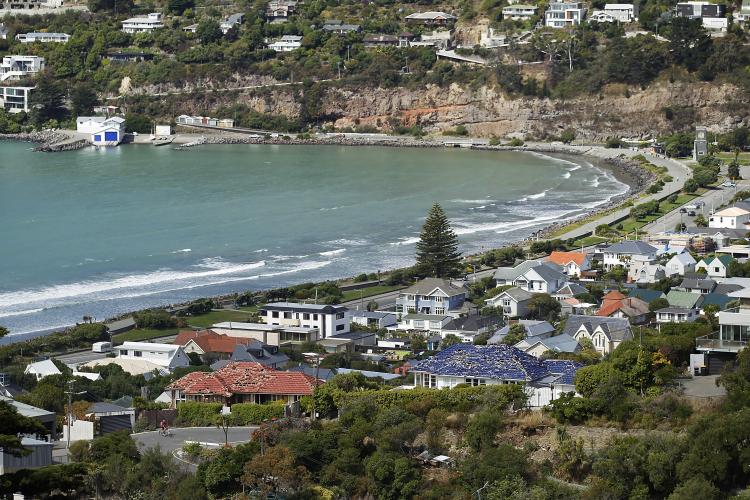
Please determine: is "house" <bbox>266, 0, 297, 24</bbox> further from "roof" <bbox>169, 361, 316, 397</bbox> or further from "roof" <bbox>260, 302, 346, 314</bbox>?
"roof" <bbox>169, 361, 316, 397</bbox>

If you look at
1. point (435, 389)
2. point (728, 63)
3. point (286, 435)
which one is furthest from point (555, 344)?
point (728, 63)

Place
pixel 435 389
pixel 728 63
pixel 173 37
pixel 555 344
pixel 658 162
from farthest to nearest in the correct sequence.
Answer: pixel 173 37
pixel 728 63
pixel 658 162
pixel 555 344
pixel 435 389

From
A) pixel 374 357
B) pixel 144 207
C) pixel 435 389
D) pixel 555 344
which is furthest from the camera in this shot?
pixel 144 207

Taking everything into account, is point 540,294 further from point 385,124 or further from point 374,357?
point 385,124

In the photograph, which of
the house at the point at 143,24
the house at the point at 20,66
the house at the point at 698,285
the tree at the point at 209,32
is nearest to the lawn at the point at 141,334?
the house at the point at 698,285

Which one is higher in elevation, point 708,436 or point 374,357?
point 708,436

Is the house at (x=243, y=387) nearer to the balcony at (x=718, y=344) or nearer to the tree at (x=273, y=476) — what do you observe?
the tree at (x=273, y=476)
